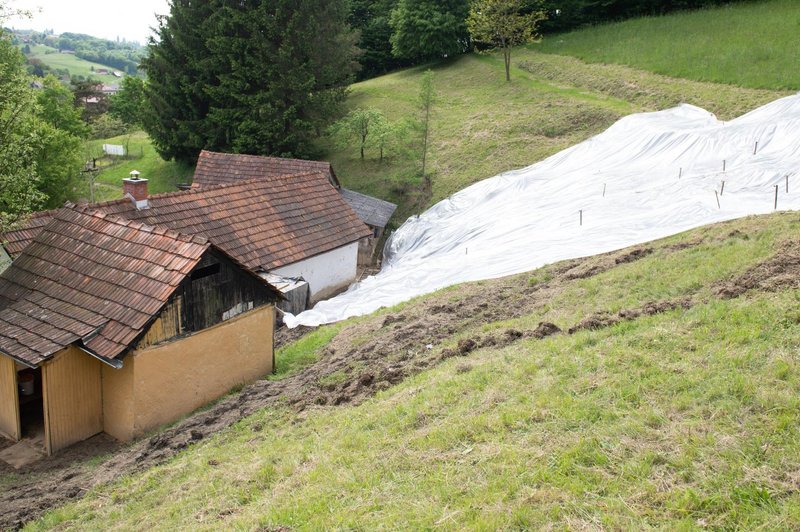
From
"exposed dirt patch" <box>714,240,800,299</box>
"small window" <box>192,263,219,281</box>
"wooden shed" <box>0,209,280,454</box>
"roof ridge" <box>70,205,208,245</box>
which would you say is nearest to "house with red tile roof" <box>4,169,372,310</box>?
"roof ridge" <box>70,205,208,245</box>

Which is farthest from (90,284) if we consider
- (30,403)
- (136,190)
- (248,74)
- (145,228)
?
(248,74)

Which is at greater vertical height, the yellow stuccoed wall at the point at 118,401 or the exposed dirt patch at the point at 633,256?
the exposed dirt patch at the point at 633,256

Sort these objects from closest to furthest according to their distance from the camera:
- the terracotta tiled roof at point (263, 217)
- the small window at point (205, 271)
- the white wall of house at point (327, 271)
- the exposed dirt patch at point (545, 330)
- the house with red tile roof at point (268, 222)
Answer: the exposed dirt patch at point (545, 330) → the small window at point (205, 271) → the house with red tile roof at point (268, 222) → the terracotta tiled roof at point (263, 217) → the white wall of house at point (327, 271)

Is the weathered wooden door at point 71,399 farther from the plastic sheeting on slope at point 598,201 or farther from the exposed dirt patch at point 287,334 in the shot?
the plastic sheeting on slope at point 598,201

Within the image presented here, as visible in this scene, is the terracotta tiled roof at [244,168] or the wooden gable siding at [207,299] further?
the terracotta tiled roof at [244,168]

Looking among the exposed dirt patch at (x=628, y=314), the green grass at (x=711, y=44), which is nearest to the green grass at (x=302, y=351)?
the exposed dirt patch at (x=628, y=314)

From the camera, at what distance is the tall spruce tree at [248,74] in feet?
107

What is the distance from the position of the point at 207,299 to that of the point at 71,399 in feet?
Answer: 10.1

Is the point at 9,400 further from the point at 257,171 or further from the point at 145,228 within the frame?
the point at 257,171

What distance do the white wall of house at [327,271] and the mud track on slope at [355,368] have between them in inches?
190

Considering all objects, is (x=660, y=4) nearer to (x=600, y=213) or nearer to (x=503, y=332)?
(x=600, y=213)

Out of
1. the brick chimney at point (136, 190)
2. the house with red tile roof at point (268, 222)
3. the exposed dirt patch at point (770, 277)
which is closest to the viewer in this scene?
the exposed dirt patch at point (770, 277)

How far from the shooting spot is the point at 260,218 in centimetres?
1952

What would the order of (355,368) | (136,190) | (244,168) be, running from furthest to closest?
(244,168), (136,190), (355,368)
